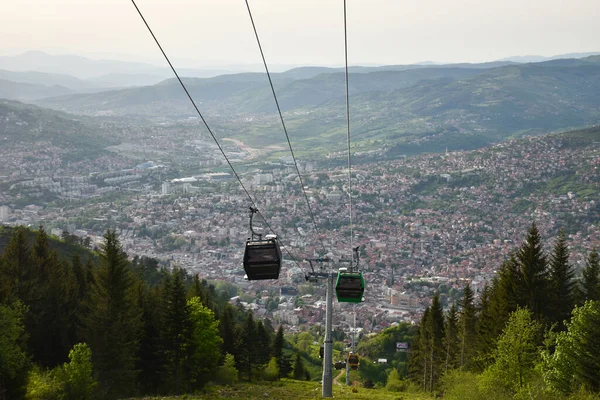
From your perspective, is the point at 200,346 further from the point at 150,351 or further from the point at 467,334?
the point at 467,334

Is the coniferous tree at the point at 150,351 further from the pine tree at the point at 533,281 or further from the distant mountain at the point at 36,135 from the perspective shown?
the distant mountain at the point at 36,135

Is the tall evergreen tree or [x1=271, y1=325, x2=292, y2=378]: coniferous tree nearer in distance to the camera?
the tall evergreen tree

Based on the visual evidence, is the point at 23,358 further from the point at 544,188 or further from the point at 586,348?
the point at 544,188

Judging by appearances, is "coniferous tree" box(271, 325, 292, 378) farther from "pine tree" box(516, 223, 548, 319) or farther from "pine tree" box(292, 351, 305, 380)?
"pine tree" box(516, 223, 548, 319)

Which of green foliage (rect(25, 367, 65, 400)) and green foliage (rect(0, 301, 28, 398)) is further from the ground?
green foliage (rect(0, 301, 28, 398))

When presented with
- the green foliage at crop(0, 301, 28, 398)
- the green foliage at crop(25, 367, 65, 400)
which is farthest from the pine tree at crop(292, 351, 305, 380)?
the green foliage at crop(0, 301, 28, 398)

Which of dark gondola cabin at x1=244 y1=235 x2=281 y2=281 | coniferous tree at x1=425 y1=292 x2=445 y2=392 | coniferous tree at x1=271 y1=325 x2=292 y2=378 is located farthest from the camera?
coniferous tree at x1=271 y1=325 x2=292 y2=378

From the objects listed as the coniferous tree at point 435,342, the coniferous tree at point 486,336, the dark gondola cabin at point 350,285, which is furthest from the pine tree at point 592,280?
the dark gondola cabin at point 350,285
